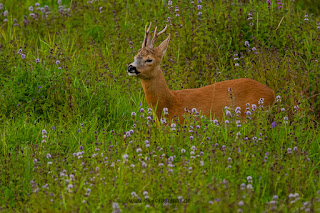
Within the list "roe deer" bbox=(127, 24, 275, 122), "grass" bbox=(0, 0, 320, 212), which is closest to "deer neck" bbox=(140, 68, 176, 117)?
"roe deer" bbox=(127, 24, 275, 122)

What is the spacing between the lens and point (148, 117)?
5273mm

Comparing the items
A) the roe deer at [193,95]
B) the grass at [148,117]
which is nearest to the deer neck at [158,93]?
the roe deer at [193,95]

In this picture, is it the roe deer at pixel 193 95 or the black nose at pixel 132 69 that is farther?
the roe deer at pixel 193 95

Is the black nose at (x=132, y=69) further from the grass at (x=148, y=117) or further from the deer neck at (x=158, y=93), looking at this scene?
the grass at (x=148, y=117)

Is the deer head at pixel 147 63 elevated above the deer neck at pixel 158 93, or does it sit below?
above

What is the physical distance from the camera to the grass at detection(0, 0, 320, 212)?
434 centimetres

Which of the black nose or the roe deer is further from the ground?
the black nose

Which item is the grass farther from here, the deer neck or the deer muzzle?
the deer muzzle

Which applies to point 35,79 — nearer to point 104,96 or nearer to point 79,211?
point 104,96

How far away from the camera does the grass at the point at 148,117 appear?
434 centimetres

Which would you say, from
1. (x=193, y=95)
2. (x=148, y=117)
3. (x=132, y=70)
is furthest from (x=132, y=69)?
(x=148, y=117)

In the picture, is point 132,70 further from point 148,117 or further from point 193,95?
point 148,117

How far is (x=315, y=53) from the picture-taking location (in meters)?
7.34

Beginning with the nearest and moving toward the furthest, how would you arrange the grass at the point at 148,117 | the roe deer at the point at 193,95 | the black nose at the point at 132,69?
the grass at the point at 148,117 < the black nose at the point at 132,69 < the roe deer at the point at 193,95
